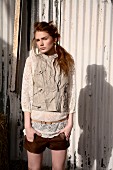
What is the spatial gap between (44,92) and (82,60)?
117 centimetres

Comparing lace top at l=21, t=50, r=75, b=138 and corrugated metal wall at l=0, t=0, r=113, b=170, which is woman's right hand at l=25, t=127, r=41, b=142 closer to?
lace top at l=21, t=50, r=75, b=138

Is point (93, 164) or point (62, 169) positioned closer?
point (62, 169)

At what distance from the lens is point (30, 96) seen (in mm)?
2354

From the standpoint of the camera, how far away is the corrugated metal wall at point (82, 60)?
129 inches

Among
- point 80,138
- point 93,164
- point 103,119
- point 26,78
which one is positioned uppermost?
point 26,78

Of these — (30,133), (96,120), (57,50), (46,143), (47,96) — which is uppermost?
(57,50)

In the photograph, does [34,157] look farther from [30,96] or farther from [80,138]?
[80,138]

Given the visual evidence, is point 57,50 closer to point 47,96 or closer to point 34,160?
point 47,96

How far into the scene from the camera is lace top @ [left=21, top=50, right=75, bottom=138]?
232cm

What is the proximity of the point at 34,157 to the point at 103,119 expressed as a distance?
4.20 feet

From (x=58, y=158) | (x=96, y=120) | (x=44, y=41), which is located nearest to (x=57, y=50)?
(x=44, y=41)

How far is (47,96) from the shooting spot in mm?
2324

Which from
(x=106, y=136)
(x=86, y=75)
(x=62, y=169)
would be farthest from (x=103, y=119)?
(x=62, y=169)

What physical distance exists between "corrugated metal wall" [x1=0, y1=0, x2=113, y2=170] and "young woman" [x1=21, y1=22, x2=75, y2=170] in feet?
3.24
